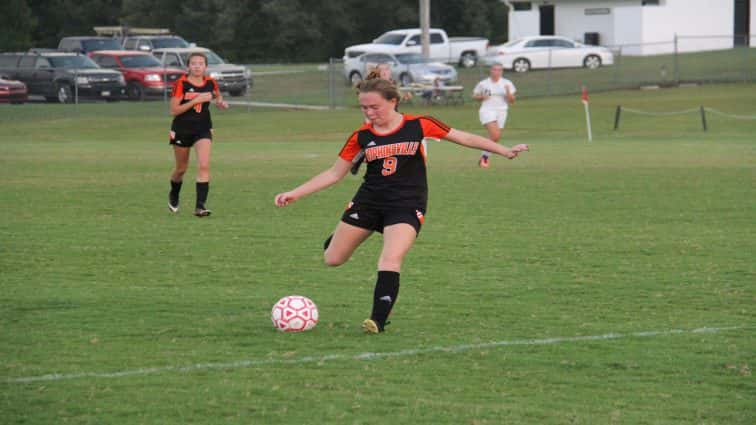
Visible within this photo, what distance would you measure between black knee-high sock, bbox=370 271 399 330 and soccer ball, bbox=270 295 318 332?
1.48ft

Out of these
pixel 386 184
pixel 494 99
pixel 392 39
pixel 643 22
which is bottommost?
pixel 494 99

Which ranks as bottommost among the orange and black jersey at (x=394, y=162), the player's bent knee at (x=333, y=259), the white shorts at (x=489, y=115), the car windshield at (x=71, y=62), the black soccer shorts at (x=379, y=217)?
the player's bent knee at (x=333, y=259)

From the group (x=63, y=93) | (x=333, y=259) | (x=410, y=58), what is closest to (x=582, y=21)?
(x=410, y=58)

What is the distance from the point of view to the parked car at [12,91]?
42719mm

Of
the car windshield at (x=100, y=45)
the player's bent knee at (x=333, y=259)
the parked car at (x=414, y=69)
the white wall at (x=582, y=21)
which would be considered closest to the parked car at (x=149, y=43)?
the car windshield at (x=100, y=45)

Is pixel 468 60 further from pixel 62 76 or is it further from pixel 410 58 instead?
pixel 62 76

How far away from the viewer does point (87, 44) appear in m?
55.6

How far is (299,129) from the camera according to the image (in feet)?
118

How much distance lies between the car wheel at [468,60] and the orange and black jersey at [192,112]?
46659 mm

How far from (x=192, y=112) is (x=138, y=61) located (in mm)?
33702

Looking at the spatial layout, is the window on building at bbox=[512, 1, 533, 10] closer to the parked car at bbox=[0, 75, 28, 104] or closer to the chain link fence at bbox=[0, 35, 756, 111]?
the chain link fence at bbox=[0, 35, 756, 111]

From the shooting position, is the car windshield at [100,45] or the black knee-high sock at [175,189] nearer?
the black knee-high sock at [175,189]

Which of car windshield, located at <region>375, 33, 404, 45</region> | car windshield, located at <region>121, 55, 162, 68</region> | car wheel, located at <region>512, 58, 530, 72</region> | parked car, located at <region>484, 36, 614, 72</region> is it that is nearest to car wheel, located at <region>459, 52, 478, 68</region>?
car windshield, located at <region>375, 33, 404, 45</region>

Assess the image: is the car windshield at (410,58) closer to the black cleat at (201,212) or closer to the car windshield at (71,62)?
the car windshield at (71,62)
